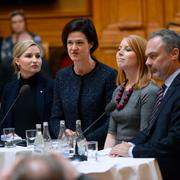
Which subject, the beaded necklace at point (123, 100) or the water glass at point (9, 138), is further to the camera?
the water glass at point (9, 138)

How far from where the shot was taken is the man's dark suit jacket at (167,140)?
3.38 m

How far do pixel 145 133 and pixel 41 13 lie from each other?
5665 mm

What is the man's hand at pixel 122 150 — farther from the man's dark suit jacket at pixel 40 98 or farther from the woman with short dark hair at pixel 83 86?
the man's dark suit jacket at pixel 40 98

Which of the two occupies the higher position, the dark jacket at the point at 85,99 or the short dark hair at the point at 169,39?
A: the short dark hair at the point at 169,39

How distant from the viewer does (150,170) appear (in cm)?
339

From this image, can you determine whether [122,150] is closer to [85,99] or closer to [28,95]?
[85,99]

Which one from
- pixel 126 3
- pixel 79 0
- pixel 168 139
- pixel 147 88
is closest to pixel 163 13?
pixel 126 3

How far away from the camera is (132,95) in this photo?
387 cm

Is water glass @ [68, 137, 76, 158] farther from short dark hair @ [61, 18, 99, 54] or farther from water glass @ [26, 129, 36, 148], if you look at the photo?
short dark hair @ [61, 18, 99, 54]

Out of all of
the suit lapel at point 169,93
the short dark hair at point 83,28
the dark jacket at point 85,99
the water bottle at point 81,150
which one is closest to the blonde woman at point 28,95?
the dark jacket at point 85,99

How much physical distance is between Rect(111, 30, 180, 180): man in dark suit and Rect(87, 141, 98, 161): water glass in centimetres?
13

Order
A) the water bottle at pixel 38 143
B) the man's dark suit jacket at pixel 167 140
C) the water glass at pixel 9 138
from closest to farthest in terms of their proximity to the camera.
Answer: the man's dark suit jacket at pixel 167 140, the water bottle at pixel 38 143, the water glass at pixel 9 138

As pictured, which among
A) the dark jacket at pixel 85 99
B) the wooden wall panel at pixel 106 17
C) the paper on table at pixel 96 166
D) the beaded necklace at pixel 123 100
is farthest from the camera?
the wooden wall panel at pixel 106 17

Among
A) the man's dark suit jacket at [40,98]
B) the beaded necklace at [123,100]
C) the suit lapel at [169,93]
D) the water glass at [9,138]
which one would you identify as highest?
the suit lapel at [169,93]
